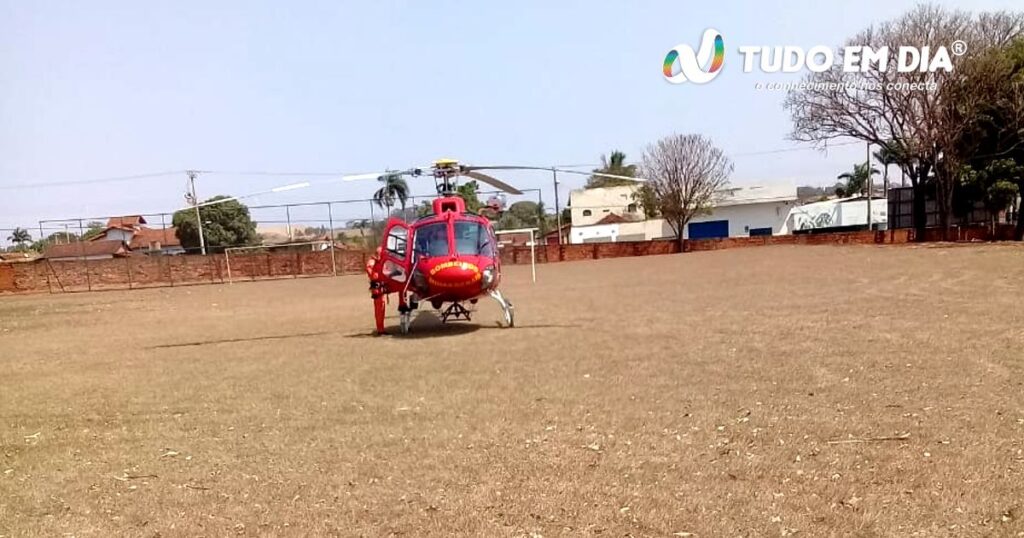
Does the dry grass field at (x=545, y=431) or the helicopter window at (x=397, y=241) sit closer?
the dry grass field at (x=545, y=431)

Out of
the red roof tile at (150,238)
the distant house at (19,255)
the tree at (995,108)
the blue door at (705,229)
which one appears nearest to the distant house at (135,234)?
the red roof tile at (150,238)

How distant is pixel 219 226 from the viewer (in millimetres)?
64188

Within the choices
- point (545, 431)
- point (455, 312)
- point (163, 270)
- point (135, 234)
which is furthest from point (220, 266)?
point (545, 431)

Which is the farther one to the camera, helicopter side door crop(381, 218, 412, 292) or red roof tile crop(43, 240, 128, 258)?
red roof tile crop(43, 240, 128, 258)

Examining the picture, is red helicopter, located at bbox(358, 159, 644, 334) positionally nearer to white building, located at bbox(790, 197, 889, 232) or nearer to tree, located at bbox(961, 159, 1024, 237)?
tree, located at bbox(961, 159, 1024, 237)

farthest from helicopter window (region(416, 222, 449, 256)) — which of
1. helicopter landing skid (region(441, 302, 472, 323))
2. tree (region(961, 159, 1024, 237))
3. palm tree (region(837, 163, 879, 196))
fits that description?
palm tree (region(837, 163, 879, 196))

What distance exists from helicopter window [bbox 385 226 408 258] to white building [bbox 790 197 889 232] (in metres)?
59.5

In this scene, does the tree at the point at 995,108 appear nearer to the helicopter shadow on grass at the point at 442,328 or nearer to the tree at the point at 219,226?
the helicopter shadow on grass at the point at 442,328

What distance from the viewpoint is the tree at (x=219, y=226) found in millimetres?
63656

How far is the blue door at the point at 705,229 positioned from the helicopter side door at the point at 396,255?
5861cm

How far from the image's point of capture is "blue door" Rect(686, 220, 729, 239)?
6806cm

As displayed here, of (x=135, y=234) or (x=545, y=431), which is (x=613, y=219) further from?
(x=545, y=431)

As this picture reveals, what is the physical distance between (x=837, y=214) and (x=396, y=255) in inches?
2452

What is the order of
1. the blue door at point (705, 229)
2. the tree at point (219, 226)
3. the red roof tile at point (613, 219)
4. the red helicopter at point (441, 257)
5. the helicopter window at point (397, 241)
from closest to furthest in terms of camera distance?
the red helicopter at point (441, 257)
the helicopter window at point (397, 241)
the tree at point (219, 226)
the blue door at point (705, 229)
the red roof tile at point (613, 219)
